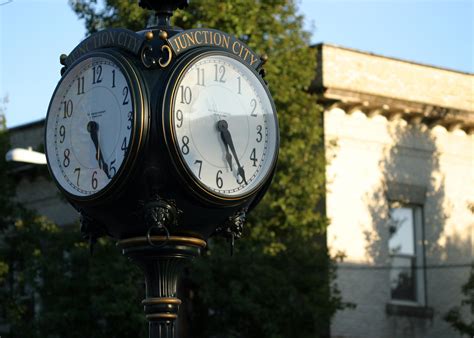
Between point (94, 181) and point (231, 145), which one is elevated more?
point (231, 145)

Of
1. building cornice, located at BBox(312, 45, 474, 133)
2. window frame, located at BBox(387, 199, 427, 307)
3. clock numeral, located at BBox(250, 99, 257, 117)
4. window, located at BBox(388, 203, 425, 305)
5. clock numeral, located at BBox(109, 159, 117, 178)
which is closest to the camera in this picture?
clock numeral, located at BBox(109, 159, 117, 178)

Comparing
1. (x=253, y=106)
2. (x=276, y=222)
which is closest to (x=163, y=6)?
(x=253, y=106)

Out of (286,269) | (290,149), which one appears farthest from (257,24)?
(286,269)

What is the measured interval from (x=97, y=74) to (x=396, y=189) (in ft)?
57.9

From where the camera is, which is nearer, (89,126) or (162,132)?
(162,132)

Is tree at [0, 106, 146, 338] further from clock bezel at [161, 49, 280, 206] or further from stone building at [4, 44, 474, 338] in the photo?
clock bezel at [161, 49, 280, 206]

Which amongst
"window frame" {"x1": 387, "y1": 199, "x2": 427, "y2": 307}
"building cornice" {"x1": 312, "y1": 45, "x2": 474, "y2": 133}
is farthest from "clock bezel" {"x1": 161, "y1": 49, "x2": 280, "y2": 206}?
"window frame" {"x1": 387, "y1": 199, "x2": 427, "y2": 307}

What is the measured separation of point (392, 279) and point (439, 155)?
2.81 m

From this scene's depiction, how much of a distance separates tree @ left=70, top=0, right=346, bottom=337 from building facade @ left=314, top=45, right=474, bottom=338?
196 cm

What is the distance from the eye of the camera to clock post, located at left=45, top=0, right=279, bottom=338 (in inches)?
188

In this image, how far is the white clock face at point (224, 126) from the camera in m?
4.84

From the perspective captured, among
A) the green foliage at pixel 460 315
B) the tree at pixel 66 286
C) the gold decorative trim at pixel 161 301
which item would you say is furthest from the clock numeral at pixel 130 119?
the green foliage at pixel 460 315

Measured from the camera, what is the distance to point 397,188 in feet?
73.3

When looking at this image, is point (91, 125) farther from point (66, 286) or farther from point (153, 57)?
point (66, 286)
